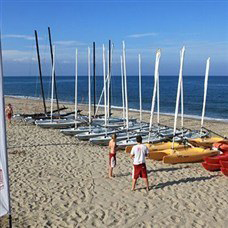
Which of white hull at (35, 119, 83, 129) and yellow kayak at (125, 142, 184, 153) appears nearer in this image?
yellow kayak at (125, 142, 184, 153)

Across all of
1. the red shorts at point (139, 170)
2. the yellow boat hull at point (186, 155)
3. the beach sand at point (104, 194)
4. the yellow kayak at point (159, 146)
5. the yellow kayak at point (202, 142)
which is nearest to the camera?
the beach sand at point (104, 194)

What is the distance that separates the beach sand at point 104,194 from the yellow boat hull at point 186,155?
0.27 m

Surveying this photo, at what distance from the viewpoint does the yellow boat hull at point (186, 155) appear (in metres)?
12.2

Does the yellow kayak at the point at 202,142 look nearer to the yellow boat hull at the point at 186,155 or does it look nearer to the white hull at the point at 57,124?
the yellow boat hull at the point at 186,155

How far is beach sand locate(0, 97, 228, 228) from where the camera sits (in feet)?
24.3

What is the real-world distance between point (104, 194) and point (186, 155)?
4.55m

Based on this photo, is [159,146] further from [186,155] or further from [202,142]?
[202,142]

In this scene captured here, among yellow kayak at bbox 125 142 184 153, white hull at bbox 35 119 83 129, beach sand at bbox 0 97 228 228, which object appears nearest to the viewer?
beach sand at bbox 0 97 228 228

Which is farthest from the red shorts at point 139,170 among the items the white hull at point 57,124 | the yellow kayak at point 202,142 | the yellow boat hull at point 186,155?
the white hull at point 57,124

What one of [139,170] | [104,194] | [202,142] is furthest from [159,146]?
[104,194]

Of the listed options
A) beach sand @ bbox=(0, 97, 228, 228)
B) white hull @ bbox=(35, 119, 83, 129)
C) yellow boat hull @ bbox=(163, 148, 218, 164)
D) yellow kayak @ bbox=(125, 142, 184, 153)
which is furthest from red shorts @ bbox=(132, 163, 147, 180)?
white hull @ bbox=(35, 119, 83, 129)

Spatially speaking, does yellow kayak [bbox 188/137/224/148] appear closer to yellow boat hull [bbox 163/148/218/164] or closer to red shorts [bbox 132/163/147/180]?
yellow boat hull [bbox 163/148/218/164]

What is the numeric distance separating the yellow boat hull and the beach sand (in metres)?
0.27

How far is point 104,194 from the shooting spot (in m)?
8.98
